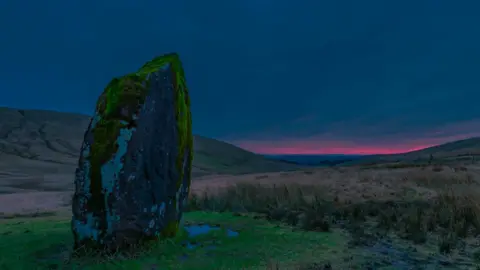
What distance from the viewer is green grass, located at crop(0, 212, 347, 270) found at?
189 inches

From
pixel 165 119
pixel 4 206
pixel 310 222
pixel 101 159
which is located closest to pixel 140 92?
pixel 165 119

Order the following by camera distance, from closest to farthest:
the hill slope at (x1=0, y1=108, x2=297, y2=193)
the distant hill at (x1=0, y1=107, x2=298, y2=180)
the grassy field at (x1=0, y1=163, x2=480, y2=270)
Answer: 1. the grassy field at (x1=0, y1=163, x2=480, y2=270)
2. the hill slope at (x1=0, y1=108, x2=297, y2=193)
3. the distant hill at (x1=0, y1=107, x2=298, y2=180)

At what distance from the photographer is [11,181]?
83.4ft

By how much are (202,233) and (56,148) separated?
1873 inches

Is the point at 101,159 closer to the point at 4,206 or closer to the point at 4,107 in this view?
the point at 4,206

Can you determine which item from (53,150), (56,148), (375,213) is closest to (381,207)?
(375,213)

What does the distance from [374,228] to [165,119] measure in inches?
167

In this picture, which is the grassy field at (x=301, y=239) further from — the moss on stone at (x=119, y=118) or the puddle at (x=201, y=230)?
the moss on stone at (x=119, y=118)

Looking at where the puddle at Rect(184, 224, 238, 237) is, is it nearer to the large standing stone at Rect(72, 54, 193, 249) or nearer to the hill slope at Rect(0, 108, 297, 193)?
the large standing stone at Rect(72, 54, 193, 249)

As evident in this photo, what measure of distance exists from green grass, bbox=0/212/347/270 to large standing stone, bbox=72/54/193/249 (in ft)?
1.05

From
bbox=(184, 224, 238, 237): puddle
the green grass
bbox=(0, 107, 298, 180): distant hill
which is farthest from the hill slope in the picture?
the green grass

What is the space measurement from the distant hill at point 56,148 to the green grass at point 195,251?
3119 cm

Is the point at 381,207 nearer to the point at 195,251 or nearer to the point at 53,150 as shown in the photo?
the point at 195,251

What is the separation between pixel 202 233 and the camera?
6695 mm
